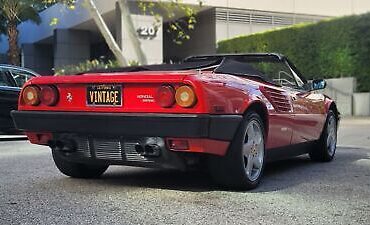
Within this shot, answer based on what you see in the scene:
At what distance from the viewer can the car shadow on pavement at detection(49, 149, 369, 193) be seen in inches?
225

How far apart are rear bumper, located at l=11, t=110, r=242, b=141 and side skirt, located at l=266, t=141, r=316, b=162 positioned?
112 cm

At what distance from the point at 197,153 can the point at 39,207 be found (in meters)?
1.46

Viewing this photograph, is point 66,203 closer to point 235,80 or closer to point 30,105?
point 30,105

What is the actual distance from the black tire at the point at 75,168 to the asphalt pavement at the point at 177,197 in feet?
0.35

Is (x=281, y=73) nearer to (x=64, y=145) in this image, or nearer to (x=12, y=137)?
(x=64, y=145)

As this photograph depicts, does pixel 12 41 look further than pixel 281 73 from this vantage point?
Yes

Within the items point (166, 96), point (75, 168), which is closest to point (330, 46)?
point (75, 168)

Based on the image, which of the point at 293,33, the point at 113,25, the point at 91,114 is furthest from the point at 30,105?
the point at 113,25

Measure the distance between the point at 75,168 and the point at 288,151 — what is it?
237cm

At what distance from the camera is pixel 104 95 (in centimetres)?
537

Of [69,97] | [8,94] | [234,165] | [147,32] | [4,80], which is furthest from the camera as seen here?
[147,32]

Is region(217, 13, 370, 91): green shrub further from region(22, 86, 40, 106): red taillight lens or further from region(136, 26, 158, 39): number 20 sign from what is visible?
region(22, 86, 40, 106): red taillight lens

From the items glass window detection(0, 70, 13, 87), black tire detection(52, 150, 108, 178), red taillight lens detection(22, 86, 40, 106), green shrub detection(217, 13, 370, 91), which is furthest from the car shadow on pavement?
green shrub detection(217, 13, 370, 91)

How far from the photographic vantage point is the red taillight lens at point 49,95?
18.4 feet
